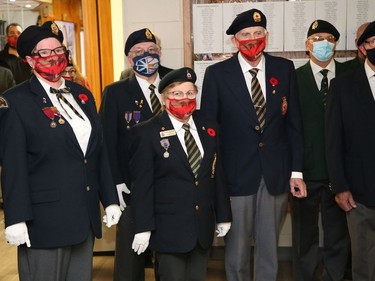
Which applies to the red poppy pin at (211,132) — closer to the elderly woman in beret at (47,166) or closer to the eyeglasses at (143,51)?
the elderly woman in beret at (47,166)

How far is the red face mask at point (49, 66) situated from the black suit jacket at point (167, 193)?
500mm

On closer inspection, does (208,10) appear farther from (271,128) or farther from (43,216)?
(43,216)

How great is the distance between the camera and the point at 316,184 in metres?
3.20

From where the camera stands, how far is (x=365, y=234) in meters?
2.84

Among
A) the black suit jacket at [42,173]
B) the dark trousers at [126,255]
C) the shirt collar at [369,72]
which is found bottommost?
the dark trousers at [126,255]

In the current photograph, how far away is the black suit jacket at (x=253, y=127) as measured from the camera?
283cm

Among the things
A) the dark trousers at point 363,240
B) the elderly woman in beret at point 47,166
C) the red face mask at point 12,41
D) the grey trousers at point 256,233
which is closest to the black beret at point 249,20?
the grey trousers at point 256,233

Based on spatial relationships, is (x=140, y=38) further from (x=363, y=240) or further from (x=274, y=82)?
(x=363, y=240)

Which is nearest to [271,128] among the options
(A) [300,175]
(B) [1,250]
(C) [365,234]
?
(A) [300,175]

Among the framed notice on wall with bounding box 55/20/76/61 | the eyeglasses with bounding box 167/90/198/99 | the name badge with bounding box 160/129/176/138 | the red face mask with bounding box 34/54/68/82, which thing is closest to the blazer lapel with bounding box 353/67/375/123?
the eyeglasses with bounding box 167/90/198/99

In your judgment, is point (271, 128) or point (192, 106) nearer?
point (192, 106)

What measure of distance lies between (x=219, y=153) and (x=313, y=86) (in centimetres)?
85

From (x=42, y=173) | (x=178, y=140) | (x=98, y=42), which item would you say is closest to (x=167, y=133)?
(x=178, y=140)

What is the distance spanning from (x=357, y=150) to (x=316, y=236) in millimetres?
752
